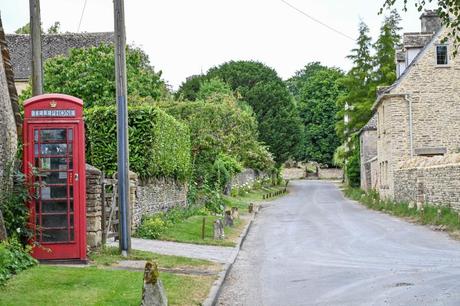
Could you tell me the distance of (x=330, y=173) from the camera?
351 ft

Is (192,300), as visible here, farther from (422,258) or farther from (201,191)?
(201,191)

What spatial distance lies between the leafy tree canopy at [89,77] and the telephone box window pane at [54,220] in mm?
23322

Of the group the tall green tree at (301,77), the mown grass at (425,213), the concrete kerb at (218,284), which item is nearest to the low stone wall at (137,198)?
the concrete kerb at (218,284)

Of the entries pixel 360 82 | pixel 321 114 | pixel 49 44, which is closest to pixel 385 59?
pixel 360 82

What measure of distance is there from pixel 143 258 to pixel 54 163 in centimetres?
306

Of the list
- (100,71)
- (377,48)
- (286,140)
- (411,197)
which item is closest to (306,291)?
(411,197)

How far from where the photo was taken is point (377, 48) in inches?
2601

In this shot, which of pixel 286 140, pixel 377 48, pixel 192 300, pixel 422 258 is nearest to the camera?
pixel 192 300

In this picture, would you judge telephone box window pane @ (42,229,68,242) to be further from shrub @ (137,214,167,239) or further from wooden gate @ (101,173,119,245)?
shrub @ (137,214,167,239)

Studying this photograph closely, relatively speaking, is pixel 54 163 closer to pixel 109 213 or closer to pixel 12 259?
pixel 12 259

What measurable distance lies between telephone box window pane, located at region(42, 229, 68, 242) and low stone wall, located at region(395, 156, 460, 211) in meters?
17.0

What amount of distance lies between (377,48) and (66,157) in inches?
2183

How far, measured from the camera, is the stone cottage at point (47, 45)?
48.8m

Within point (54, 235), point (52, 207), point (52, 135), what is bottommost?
point (54, 235)
